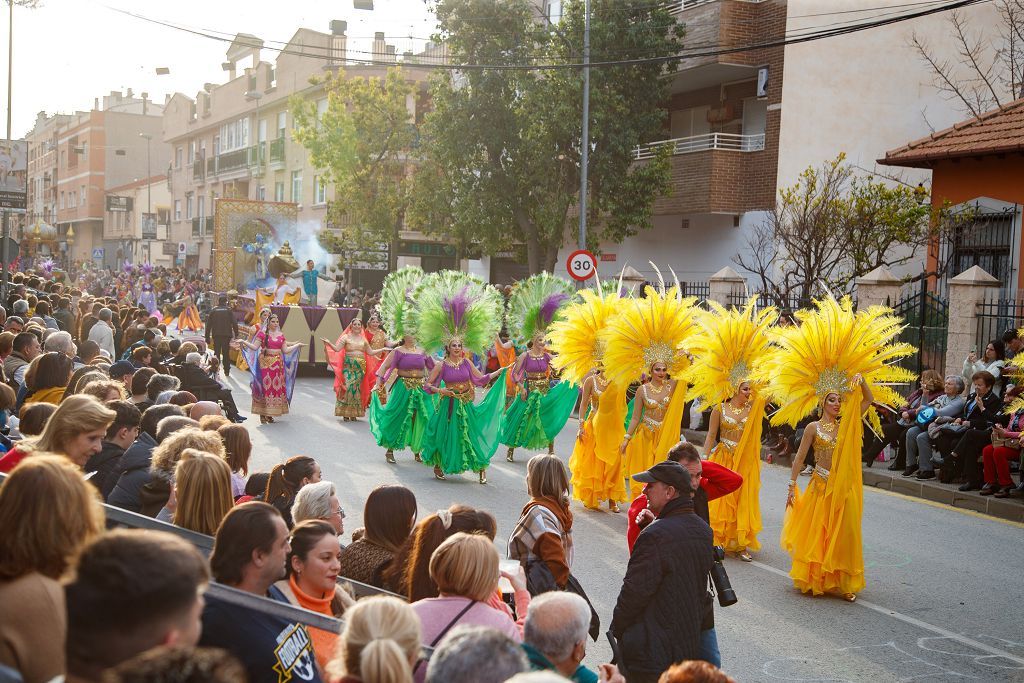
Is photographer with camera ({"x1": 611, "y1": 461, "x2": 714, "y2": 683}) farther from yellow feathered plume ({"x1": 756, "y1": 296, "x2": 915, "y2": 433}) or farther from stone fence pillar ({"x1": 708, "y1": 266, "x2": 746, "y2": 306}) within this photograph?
stone fence pillar ({"x1": 708, "y1": 266, "x2": 746, "y2": 306})

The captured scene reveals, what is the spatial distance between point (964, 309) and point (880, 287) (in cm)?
159

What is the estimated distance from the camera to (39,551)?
10.1 feet

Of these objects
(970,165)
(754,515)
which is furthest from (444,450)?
(970,165)

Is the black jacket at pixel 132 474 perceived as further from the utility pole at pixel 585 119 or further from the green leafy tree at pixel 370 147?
the green leafy tree at pixel 370 147

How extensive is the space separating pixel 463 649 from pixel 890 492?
38.6 ft

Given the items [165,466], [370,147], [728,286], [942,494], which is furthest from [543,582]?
[370,147]

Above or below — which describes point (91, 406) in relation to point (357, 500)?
above

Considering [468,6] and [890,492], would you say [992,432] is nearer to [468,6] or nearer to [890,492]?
[890,492]

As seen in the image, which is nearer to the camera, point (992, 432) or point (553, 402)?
point (992, 432)

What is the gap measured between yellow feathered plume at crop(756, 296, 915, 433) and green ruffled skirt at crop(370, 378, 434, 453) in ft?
19.2

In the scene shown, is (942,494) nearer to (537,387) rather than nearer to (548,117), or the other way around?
(537,387)

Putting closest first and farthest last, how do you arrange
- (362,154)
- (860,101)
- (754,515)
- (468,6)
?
(754,515)
(860,101)
(468,6)
(362,154)

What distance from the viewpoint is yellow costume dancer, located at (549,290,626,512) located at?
11242 mm

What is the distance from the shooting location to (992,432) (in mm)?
12578
